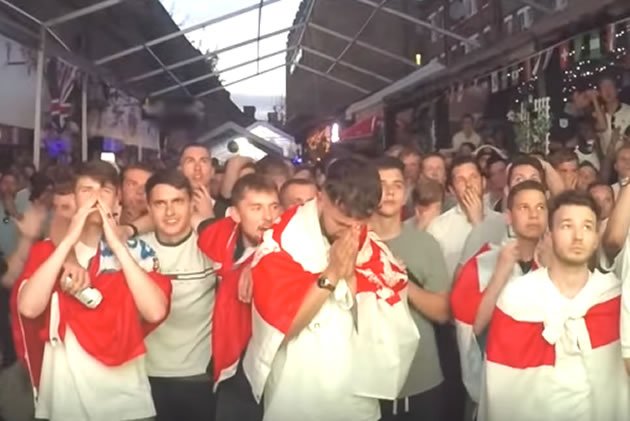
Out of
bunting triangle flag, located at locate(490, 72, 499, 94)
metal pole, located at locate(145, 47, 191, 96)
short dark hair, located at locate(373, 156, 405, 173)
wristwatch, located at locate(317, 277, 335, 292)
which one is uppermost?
metal pole, located at locate(145, 47, 191, 96)

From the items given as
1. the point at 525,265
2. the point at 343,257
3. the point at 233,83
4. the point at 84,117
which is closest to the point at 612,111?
the point at 525,265

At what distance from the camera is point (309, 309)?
108 inches

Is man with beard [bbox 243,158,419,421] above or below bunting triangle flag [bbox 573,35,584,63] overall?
below

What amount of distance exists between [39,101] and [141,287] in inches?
299

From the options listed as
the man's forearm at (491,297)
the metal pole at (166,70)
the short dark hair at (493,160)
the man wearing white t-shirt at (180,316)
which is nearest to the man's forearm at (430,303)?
the man's forearm at (491,297)

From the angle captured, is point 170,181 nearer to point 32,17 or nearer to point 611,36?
point 611,36

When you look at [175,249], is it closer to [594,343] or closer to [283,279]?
[283,279]

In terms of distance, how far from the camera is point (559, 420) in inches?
113

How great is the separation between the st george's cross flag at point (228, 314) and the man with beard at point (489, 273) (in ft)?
2.64

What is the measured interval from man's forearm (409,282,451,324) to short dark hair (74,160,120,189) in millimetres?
1173

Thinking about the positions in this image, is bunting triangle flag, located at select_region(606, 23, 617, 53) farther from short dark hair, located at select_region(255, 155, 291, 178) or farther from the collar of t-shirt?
the collar of t-shirt

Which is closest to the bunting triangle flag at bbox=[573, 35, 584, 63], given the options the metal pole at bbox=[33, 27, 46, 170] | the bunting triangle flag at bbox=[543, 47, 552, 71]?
the bunting triangle flag at bbox=[543, 47, 552, 71]

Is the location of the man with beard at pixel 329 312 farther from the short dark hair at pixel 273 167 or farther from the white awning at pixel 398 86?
the white awning at pixel 398 86

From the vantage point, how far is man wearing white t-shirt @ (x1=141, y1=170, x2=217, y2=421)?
3.65m
